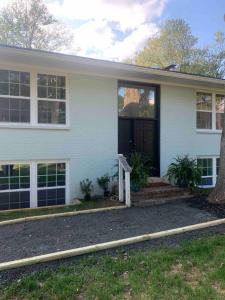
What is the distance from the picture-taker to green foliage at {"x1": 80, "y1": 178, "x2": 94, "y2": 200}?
8953 millimetres

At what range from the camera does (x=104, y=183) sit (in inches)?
361

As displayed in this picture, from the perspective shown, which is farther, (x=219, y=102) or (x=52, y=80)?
(x=219, y=102)

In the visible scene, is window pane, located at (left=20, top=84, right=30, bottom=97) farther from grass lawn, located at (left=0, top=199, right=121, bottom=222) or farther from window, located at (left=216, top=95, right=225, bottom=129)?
window, located at (left=216, top=95, right=225, bottom=129)

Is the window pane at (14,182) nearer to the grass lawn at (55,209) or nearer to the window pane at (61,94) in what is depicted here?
the grass lawn at (55,209)

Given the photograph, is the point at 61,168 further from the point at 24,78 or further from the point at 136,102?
the point at 136,102

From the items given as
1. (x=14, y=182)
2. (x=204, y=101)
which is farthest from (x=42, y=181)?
(x=204, y=101)

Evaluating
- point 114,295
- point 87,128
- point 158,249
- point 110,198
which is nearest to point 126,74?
point 87,128

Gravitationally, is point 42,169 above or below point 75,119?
below

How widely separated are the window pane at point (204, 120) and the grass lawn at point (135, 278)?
301 inches

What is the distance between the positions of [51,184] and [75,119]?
6.91 ft

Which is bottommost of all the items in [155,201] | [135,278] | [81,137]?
[135,278]

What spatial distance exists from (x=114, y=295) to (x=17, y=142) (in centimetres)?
585

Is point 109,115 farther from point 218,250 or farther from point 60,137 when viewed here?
point 218,250

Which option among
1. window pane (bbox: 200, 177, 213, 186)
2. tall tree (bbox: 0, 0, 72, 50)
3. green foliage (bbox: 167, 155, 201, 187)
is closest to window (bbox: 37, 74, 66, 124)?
green foliage (bbox: 167, 155, 201, 187)
